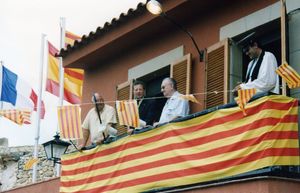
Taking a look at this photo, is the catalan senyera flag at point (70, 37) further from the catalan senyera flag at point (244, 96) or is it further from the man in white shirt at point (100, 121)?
the catalan senyera flag at point (244, 96)

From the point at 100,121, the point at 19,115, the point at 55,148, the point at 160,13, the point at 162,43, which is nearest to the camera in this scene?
the point at 160,13

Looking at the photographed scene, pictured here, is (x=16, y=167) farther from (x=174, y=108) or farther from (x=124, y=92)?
(x=174, y=108)

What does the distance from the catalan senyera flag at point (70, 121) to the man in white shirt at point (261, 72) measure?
2977 mm

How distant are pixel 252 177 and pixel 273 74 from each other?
1.49 m

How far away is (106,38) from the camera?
1238 centimetres

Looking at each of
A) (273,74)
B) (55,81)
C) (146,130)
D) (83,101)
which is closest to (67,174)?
(146,130)

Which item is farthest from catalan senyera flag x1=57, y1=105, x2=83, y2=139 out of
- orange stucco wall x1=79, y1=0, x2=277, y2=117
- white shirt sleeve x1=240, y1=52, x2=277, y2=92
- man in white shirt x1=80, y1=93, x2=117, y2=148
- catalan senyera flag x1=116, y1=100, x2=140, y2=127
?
white shirt sleeve x1=240, y1=52, x2=277, y2=92

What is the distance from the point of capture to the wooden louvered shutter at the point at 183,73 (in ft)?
35.0

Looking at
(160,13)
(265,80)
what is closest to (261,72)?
(265,80)

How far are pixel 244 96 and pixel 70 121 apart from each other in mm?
3528

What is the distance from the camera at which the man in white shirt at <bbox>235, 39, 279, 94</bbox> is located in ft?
28.0

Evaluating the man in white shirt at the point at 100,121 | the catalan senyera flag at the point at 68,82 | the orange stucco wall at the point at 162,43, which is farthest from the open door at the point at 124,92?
the catalan senyera flag at the point at 68,82

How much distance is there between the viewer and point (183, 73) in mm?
10797

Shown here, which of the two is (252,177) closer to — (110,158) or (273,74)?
(273,74)
